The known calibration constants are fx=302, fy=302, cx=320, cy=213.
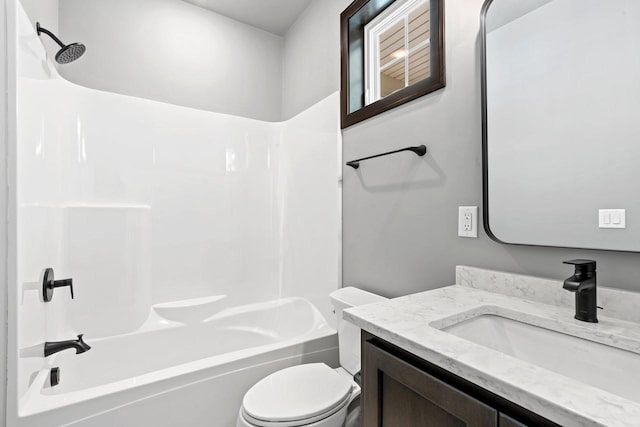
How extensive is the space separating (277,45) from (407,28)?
5.01 feet

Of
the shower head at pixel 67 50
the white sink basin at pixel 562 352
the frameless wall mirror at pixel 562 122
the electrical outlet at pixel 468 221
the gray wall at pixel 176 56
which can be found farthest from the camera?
the gray wall at pixel 176 56

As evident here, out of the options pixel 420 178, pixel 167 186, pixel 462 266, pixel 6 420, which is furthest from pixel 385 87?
pixel 6 420

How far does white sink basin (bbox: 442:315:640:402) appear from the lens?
66 cm

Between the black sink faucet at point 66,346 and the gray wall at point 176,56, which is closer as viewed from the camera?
the black sink faucet at point 66,346

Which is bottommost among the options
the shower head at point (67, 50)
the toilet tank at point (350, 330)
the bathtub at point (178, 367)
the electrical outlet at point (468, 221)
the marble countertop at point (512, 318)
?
the bathtub at point (178, 367)

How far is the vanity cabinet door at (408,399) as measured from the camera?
21.7 inches

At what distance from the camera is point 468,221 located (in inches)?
46.4

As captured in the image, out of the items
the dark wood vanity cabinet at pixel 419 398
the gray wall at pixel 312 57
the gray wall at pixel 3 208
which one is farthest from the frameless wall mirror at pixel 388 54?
the gray wall at pixel 3 208

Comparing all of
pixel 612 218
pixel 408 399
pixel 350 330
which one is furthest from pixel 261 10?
pixel 408 399

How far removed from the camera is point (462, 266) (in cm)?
118

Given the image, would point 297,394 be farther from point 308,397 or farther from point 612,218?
point 612,218

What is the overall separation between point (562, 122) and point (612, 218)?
32 cm

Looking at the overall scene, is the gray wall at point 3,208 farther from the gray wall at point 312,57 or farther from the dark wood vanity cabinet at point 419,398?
the gray wall at point 312,57

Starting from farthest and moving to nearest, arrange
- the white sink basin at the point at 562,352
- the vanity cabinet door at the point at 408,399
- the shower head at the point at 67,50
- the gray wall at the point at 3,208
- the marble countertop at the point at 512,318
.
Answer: the shower head at the point at 67,50 → the gray wall at the point at 3,208 → the white sink basin at the point at 562,352 → the vanity cabinet door at the point at 408,399 → the marble countertop at the point at 512,318
